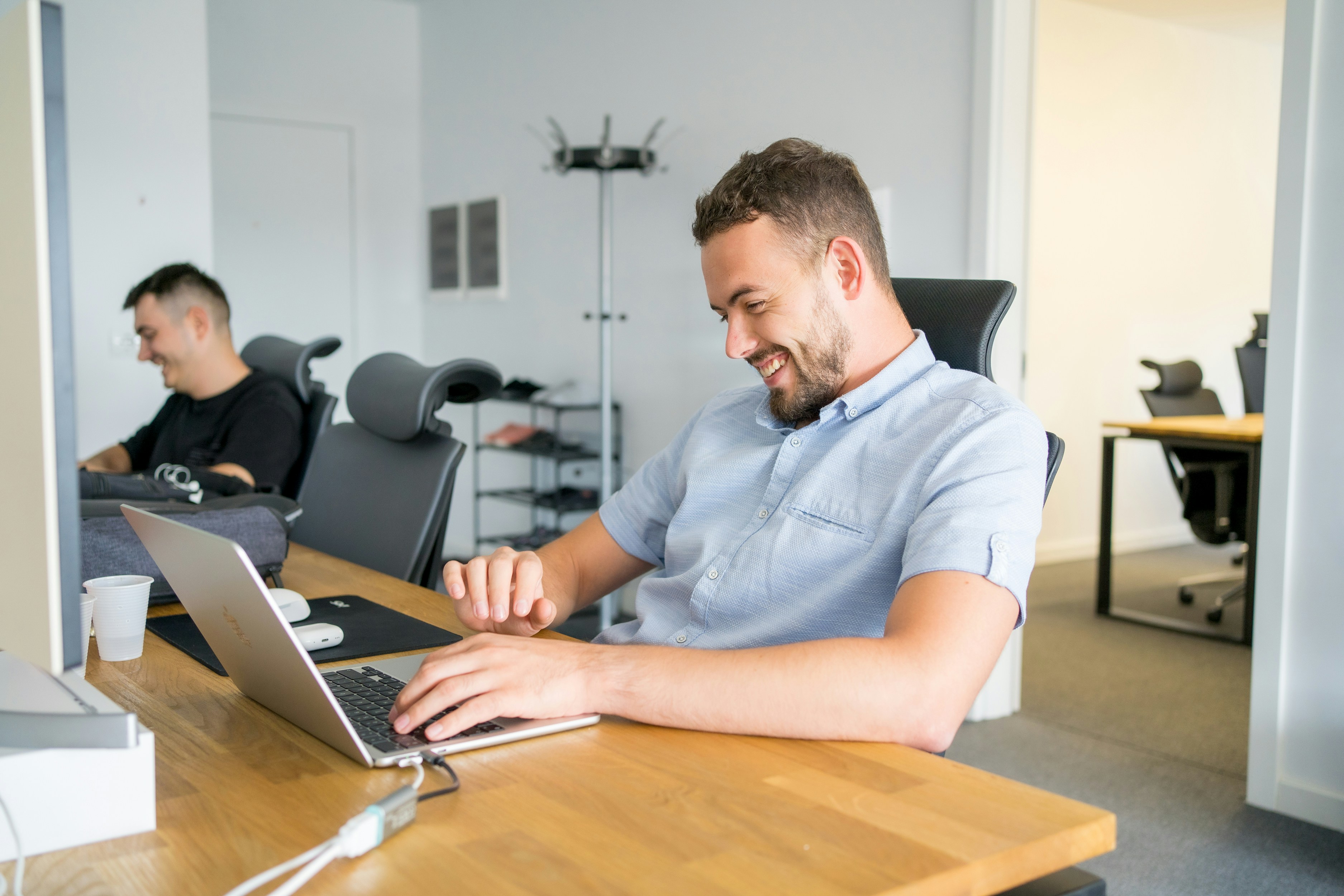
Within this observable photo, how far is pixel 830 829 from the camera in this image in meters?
0.72

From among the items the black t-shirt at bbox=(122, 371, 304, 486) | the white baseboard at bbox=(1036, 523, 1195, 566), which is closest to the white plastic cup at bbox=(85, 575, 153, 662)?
the black t-shirt at bbox=(122, 371, 304, 486)

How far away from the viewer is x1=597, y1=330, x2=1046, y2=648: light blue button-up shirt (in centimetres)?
104

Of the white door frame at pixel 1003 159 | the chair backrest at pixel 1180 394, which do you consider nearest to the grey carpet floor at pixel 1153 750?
the white door frame at pixel 1003 159

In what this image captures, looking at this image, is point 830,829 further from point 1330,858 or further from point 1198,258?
point 1198,258

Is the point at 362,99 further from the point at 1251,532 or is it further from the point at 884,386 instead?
the point at 884,386

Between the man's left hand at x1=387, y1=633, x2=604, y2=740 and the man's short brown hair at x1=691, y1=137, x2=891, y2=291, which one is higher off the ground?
the man's short brown hair at x1=691, y1=137, x2=891, y2=291

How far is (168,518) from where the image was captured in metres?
1.30

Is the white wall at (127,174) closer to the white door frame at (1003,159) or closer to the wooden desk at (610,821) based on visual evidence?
the white door frame at (1003,159)

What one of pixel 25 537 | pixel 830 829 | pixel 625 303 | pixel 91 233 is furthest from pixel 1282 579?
pixel 91 233

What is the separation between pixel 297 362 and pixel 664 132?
1895mm

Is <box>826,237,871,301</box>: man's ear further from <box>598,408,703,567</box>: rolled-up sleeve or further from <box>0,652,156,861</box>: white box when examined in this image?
<box>0,652,156,861</box>: white box

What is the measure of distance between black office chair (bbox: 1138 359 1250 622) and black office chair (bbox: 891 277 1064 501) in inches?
118

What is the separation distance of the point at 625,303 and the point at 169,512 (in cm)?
298

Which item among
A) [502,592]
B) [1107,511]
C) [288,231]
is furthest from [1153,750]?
[288,231]
